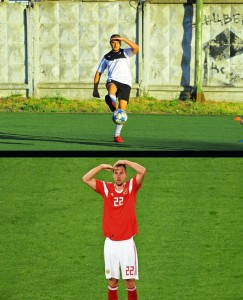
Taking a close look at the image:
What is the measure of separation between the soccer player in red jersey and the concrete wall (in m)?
16.3

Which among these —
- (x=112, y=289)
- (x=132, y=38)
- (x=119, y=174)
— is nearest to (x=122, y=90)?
(x=132, y=38)

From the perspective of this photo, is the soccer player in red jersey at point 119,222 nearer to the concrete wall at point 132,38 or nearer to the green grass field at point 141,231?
the green grass field at point 141,231

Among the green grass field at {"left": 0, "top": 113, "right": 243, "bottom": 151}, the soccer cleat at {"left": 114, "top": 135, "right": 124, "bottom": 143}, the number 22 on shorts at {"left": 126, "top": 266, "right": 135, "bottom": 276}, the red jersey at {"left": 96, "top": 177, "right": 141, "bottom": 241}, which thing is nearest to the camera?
the red jersey at {"left": 96, "top": 177, "right": 141, "bottom": 241}

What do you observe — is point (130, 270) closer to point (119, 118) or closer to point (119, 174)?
point (119, 174)

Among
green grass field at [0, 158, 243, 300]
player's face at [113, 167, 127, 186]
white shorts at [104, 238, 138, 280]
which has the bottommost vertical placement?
green grass field at [0, 158, 243, 300]

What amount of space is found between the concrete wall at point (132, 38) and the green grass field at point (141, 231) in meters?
6.12

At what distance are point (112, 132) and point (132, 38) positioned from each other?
7.25 meters

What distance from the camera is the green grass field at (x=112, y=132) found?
16781 millimetres

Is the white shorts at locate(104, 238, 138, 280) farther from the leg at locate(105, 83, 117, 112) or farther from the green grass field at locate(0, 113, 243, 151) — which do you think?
the leg at locate(105, 83, 117, 112)

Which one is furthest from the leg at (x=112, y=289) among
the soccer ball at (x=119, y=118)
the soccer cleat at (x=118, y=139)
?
the soccer cleat at (x=118, y=139)

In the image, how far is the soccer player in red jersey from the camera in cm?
920

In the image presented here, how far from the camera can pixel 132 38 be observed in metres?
25.8

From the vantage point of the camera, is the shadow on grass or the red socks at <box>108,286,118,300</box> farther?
the shadow on grass

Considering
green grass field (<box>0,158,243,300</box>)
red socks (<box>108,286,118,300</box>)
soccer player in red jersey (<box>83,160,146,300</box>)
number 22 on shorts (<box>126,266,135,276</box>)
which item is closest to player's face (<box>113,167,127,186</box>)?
soccer player in red jersey (<box>83,160,146,300</box>)
